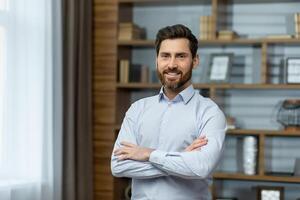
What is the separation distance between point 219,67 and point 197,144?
2.24 metres

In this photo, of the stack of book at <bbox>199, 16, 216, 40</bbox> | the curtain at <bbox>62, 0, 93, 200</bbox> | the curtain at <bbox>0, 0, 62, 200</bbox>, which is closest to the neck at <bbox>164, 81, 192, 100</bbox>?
the curtain at <bbox>0, 0, 62, 200</bbox>

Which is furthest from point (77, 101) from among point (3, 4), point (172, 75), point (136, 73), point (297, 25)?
point (172, 75)

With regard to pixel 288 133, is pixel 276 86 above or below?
above

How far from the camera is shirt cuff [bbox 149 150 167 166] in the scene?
246 cm

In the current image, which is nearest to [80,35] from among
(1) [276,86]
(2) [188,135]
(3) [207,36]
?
(3) [207,36]

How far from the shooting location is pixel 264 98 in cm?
473

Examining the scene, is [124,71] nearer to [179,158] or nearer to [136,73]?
[136,73]

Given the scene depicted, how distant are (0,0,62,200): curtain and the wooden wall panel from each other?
24.4 inches

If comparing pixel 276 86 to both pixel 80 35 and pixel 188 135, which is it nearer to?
pixel 80 35

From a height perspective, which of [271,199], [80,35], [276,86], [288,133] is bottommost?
[271,199]

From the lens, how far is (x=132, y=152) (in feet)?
8.51

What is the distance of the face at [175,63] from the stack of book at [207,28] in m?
2.07

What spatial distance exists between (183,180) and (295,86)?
213cm

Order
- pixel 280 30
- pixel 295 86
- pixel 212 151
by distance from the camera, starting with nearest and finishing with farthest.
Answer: pixel 212 151 → pixel 295 86 → pixel 280 30
